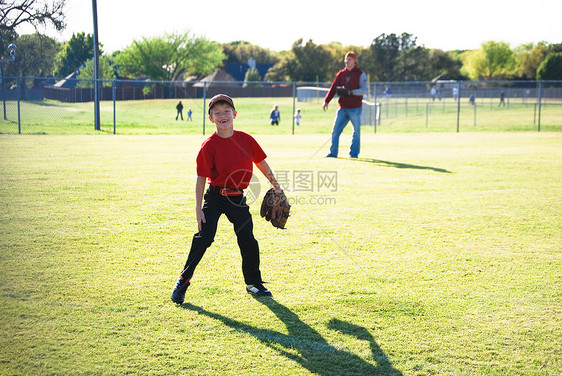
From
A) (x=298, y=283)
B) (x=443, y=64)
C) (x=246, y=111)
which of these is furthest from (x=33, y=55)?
(x=443, y=64)

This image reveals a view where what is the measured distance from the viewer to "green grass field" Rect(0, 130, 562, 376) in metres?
3.33

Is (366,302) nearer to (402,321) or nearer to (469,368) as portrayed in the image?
(402,321)

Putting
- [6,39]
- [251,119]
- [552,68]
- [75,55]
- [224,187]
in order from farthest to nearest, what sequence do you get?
[75,55] < [552,68] < [251,119] < [6,39] < [224,187]

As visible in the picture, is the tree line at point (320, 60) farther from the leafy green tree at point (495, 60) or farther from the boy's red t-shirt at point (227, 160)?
the boy's red t-shirt at point (227, 160)

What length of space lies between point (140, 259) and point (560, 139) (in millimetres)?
18677

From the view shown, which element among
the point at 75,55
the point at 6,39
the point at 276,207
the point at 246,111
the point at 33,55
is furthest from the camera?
the point at 75,55

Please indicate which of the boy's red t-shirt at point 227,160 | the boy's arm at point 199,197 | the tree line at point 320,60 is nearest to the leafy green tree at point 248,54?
the tree line at point 320,60

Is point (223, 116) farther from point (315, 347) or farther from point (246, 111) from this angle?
point (246, 111)

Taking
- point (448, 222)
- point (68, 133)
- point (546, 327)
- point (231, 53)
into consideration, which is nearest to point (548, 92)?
point (68, 133)

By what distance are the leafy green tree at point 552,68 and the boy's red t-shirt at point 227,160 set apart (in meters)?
74.8

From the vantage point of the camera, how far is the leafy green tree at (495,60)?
97375mm

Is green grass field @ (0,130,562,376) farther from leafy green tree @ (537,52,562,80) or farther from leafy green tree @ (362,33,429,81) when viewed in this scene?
leafy green tree @ (362,33,429,81)

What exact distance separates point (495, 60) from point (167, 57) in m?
59.4

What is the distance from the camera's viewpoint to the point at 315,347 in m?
3.47
